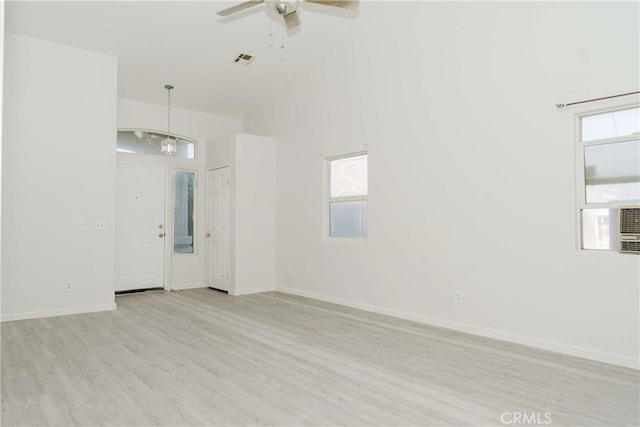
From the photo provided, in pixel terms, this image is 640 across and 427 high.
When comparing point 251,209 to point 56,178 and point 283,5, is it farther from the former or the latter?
point 283,5

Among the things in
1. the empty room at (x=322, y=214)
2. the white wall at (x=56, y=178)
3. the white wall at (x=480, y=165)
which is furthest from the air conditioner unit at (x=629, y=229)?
the white wall at (x=56, y=178)

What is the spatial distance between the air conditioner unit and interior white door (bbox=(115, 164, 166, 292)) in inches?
247

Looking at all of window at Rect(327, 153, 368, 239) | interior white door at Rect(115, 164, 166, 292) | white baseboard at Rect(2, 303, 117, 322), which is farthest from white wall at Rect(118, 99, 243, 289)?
window at Rect(327, 153, 368, 239)


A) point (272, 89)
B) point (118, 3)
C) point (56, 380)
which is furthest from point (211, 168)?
point (56, 380)

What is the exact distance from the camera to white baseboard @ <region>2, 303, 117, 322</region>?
16.1 feet

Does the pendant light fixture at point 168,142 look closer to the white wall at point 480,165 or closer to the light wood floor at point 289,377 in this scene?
the white wall at point 480,165

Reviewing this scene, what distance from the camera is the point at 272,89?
23.4ft

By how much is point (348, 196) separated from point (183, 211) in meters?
3.13

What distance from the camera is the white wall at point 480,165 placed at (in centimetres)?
356

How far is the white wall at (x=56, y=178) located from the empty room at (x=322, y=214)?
0.03 m

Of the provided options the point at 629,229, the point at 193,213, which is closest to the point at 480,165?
the point at 629,229

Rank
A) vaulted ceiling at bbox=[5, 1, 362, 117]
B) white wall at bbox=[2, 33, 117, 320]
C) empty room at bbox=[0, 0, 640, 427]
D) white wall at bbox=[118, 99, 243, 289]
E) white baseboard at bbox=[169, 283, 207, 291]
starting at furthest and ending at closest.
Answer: white baseboard at bbox=[169, 283, 207, 291] → white wall at bbox=[118, 99, 243, 289] → white wall at bbox=[2, 33, 117, 320] → vaulted ceiling at bbox=[5, 1, 362, 117] → empty room at bbox=[0, 0, 640, 427]

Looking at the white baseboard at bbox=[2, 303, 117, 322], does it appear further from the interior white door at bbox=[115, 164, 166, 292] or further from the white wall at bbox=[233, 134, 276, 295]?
the white wall at bbox=[233, 134, 276, 295]

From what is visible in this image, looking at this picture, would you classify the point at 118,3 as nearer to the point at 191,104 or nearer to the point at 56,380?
the point at 191,104
